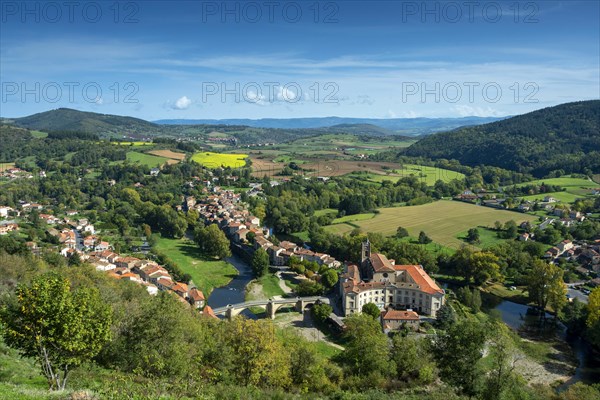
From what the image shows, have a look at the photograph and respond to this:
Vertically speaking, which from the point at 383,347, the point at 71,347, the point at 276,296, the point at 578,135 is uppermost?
the point at 578,135

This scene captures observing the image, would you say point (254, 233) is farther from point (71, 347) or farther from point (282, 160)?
point (282, 160)

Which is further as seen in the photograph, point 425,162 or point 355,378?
point 425,162

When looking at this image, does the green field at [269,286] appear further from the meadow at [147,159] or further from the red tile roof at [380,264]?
the meadow at [147,159]

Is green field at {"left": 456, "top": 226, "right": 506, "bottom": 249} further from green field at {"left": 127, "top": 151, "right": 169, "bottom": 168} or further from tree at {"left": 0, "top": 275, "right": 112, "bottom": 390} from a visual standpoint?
green field at {"left": 127, "top": 151, "right": 169, "bottom": 168}

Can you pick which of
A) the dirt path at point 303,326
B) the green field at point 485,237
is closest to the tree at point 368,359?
the dirt path at point 303,326

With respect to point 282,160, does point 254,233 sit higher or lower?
lower

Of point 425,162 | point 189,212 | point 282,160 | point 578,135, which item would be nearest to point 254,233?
point 189,212
